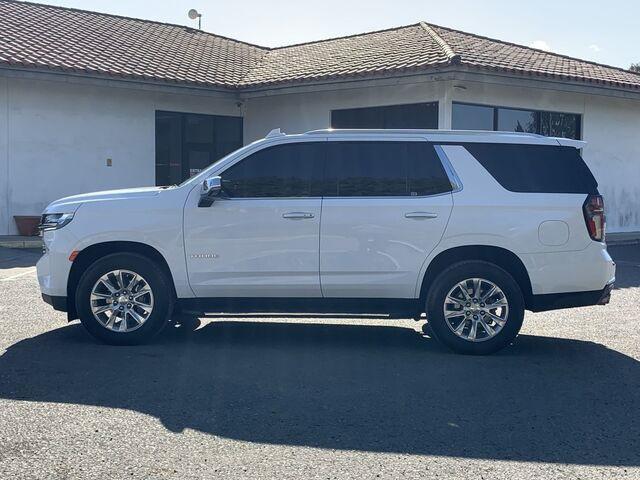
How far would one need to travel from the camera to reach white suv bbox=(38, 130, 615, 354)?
6551 mm

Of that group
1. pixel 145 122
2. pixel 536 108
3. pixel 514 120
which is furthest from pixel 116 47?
pixel 536 108

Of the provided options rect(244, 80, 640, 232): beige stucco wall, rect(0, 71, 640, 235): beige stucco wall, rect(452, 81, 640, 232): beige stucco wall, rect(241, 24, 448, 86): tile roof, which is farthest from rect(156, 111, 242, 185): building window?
rect(452, 81, 640, 232): beige stucco wall

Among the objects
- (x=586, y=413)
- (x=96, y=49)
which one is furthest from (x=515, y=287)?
(x=96, y=49)

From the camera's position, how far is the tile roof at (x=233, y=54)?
53.6ft

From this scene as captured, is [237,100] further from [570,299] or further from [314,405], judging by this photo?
[314,405]

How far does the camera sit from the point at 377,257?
6.56 metres

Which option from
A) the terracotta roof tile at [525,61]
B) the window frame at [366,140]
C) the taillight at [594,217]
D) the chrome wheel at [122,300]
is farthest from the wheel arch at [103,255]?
the terracotta roof tile at [525,61]

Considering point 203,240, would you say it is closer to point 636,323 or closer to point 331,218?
point 331,218

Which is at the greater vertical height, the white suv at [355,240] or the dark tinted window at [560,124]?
the dark tinted window at [560,124]

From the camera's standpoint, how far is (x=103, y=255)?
22.4 feet

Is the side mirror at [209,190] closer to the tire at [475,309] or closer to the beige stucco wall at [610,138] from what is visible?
the tire at [475,309]

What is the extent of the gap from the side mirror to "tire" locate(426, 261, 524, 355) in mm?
2180

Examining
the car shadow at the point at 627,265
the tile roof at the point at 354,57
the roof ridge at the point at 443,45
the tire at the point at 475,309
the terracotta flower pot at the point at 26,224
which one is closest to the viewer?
the tire at the point at 475,309

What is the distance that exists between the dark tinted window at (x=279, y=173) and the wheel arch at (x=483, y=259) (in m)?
1.29
